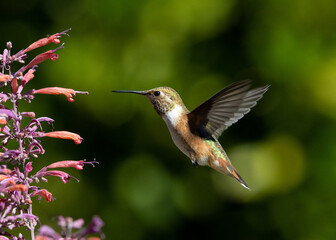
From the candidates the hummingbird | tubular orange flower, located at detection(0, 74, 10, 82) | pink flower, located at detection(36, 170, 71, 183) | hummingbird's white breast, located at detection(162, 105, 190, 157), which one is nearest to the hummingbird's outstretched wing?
the hummingbird

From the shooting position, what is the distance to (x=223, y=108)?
10.2 ft

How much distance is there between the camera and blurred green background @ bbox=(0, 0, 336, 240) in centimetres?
500

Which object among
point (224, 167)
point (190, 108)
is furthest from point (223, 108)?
point (190, 108)

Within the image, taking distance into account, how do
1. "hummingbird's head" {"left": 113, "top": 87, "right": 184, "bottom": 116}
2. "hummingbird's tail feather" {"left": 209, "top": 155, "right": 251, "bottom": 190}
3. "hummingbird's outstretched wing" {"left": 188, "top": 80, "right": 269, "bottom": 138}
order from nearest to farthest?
"hummingbird's outstretched wing" {"left": 188, "top": 80, "right": 269, "bottom": 138}
"hummingbird's head" {"left": 113, "top": 87, "right": 184, "bottom": 116}
"hummingbird's tail feather" {"left": 209, "top": 155, "right": 251, "bottom": 190}

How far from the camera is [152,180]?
202 inches

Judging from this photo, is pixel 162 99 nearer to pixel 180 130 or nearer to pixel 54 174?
pixel 180 130

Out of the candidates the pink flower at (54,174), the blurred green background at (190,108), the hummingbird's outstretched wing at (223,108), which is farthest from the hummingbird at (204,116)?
the blurred green background at (190,108)

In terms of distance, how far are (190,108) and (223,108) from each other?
1910mm

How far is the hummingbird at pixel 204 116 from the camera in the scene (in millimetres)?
2992

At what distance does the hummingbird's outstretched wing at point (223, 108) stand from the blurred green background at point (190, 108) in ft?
5.67

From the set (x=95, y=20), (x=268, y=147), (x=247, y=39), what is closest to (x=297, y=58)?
(x=247, y=39)

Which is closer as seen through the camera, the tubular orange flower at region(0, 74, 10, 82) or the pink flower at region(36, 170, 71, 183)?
the tubular orange flower at region(0, 74, 10, 82)

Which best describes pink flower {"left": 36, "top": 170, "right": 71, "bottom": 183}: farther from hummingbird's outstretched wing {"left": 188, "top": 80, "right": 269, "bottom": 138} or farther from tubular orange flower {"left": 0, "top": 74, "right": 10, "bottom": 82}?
hummingbird's outstretched wing {"left": 188, "top": 80, "right": 269, "bottom": 138}

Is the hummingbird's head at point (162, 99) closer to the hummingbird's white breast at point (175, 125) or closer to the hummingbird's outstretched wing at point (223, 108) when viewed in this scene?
the hummingbird's white breast at point (175, 125)
